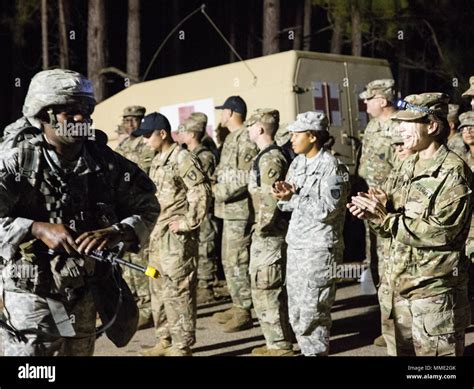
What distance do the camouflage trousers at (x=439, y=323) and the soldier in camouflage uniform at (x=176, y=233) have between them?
2.28 metres

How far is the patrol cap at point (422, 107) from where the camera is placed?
4590mm

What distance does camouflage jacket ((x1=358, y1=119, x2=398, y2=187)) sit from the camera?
759cm

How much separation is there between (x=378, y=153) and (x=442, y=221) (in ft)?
10.8

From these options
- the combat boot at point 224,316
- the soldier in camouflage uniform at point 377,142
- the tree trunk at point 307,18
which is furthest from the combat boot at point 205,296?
the tree trunk at point 307,18

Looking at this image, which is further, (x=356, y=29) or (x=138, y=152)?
(x=356, y=29)

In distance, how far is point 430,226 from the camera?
4.41 metres

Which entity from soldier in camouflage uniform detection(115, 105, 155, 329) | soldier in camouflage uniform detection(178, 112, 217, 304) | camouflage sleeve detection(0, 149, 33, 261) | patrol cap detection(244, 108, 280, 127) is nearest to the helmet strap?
camouflage sleeve detection(0, 149, 33, 261)

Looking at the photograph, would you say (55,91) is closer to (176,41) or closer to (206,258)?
(206,258)

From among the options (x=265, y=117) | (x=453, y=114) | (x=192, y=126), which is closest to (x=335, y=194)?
(x=265, y=117)

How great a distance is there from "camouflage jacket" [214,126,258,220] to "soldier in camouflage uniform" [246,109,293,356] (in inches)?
40.0

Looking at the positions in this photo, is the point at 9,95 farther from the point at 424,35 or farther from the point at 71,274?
the point at 71,274

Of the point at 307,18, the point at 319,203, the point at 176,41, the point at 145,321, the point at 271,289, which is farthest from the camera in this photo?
the point at 176,41

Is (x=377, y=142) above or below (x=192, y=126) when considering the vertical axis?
below

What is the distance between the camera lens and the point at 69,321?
406 centimetres
